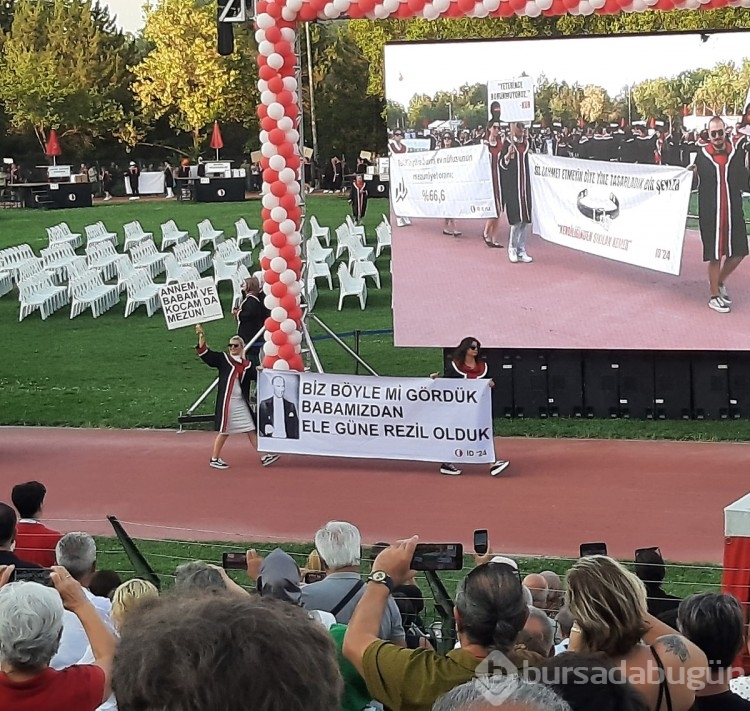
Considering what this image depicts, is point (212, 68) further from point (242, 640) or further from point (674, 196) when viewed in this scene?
point (242, 640)

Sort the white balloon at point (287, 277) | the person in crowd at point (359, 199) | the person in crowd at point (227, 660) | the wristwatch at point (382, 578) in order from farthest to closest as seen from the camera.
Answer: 1. the person in crowd at point (359, 199)
2. the white balloon at point (287, 277)
3. the wristwatch at point (382, 578)
4. the person in crowd at point (227, 660)

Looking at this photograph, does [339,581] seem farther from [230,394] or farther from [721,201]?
[721,201]

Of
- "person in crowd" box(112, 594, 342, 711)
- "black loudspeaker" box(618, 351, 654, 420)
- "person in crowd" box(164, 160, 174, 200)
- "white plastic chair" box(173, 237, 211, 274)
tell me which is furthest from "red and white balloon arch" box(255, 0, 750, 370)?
"person in crowd" box(164, 160, 174, 200)

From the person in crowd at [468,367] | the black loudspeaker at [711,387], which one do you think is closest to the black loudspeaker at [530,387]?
the black loudspeaker at [711,387]

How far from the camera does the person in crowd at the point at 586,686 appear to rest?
12.3ft

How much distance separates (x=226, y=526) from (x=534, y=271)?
20.1 feet

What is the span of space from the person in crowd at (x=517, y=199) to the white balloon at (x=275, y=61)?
317cm

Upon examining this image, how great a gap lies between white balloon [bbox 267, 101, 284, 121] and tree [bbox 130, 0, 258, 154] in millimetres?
42238

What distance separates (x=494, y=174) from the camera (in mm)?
16594

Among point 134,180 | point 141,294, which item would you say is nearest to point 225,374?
point 141,294

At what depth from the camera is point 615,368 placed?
54.5ft

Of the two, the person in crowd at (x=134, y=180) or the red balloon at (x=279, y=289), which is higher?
the person in crowd at (x=134, y=180)

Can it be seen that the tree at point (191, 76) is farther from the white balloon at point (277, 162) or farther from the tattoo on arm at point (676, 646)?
the tattoo on arm at point (676, 646)

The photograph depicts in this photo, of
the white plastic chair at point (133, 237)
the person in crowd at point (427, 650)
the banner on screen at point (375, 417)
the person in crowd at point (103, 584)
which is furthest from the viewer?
the white plastic chair at point (133, 237)
